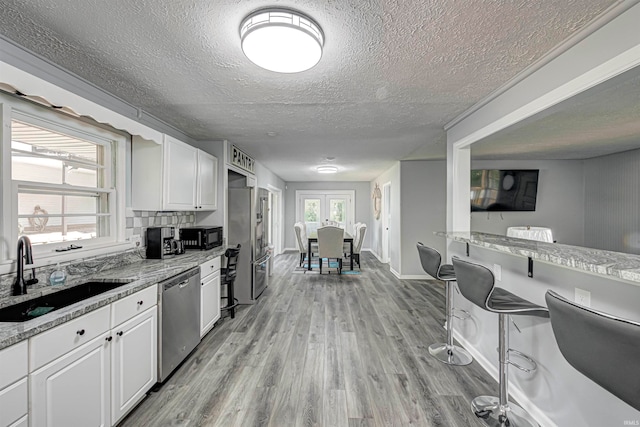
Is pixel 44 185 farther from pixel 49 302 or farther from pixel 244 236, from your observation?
pixel 244 236

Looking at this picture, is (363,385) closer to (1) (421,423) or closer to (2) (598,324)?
(1) (421,423)

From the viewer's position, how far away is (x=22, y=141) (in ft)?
6.00

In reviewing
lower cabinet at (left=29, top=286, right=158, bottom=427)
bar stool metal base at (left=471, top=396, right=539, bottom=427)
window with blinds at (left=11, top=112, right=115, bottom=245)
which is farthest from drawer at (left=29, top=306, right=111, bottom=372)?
bar stool metal base at (left=471, top=396, right=539, bottom=427)

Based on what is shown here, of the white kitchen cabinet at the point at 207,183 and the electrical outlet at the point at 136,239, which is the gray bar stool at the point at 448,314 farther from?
the electrical outlet at the point at 136,239

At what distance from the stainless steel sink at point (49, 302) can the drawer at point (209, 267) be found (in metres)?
0.90

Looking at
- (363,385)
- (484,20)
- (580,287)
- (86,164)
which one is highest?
(484,20)

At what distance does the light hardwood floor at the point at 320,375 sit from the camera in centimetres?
188

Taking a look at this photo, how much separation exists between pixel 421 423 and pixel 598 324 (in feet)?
4.54

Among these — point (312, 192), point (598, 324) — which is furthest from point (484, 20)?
point (312, 192)

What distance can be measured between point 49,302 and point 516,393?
3177 millimetres

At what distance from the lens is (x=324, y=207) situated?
9344mm

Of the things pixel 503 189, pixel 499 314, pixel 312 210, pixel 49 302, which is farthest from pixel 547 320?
pixel 312 210

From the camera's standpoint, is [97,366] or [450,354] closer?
[97,366]

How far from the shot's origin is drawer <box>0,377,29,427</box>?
1077 mm
